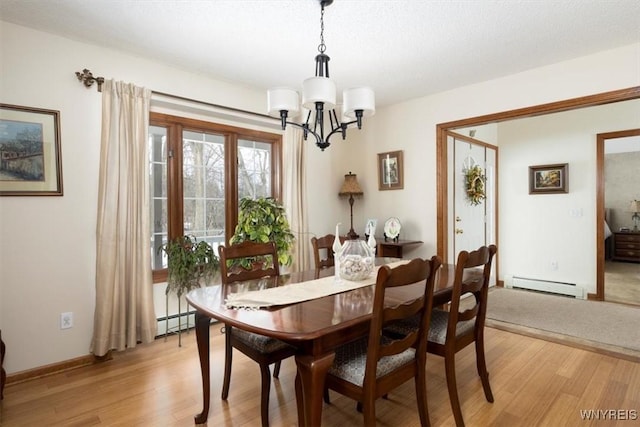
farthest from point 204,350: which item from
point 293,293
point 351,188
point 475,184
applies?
point 475,184

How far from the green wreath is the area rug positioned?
51.6 inches

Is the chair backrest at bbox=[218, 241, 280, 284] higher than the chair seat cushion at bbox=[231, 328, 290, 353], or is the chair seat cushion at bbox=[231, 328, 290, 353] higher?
the chair backrest at bbox=[218, 241, 280, 284]

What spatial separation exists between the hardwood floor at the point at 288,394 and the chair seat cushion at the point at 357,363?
1.67 feet

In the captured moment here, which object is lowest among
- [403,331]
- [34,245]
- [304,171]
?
[403,331]

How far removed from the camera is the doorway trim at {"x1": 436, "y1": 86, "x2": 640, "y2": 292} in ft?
9.32

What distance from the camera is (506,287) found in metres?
5.01

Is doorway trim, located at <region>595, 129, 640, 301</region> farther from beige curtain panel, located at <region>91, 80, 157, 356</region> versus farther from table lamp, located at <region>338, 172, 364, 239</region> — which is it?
beige curtain panel, located at <region>91, 80, 157, 356</region>

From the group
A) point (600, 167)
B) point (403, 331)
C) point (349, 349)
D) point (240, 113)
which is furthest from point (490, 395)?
point (600, 167)

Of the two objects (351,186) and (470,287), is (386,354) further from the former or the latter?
(351,186)

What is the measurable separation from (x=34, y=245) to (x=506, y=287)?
18.0ft

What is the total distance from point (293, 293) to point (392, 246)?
220 centimetres

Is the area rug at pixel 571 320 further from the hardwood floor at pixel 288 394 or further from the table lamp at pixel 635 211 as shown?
the table lamp at pixel 635 211

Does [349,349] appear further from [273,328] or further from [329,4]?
[329,4]

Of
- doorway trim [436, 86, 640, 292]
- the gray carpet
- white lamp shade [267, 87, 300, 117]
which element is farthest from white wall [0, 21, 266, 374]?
the gray carpet
